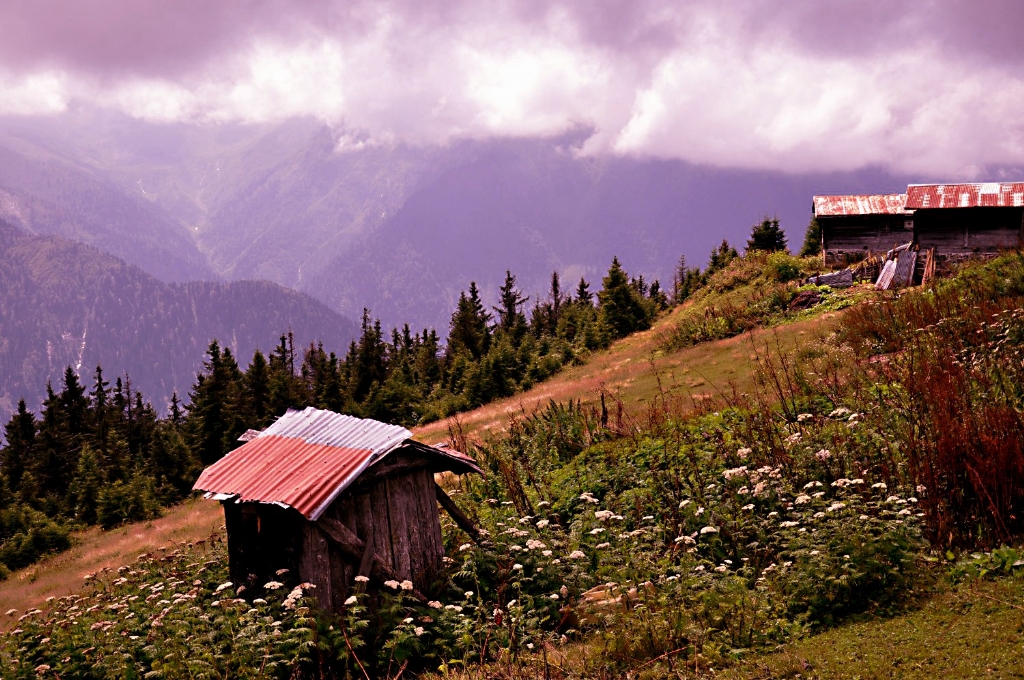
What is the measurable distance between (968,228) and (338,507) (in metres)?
32.1

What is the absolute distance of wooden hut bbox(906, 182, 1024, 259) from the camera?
30.4 metres

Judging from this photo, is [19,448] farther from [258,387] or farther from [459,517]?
[459,517]

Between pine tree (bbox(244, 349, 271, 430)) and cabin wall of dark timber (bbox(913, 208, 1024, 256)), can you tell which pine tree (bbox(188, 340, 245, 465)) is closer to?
pine tree (bbox(244, 349, 271, 430))

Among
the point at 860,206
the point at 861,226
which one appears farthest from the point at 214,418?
the point at 860,206

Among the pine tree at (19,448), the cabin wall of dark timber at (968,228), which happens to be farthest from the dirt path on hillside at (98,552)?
the cabin wall of dark timber at (968,228)

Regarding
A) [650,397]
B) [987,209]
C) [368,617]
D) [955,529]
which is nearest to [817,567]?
[955,529]

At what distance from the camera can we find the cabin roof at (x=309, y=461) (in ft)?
24.6

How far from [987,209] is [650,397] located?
20.9m

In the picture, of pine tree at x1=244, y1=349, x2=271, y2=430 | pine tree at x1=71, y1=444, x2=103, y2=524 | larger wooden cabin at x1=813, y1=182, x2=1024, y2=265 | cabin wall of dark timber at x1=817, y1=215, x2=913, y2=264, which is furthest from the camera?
pine tree at x1=244, y1=349, x2=271, y2=430

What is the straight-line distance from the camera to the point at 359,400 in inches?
2135

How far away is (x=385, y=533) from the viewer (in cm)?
806

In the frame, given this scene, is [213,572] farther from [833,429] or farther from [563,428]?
[833,429]

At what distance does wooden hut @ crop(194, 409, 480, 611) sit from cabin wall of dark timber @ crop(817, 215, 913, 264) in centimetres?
3443

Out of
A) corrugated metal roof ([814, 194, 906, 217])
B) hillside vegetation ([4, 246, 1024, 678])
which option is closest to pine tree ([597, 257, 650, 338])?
corrugated metal roof ([814, 194, 906, 217])
